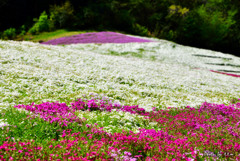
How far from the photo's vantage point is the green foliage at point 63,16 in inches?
2172

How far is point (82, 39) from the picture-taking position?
48000 mm

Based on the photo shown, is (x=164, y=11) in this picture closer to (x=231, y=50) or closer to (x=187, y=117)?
(x=231, y=50)

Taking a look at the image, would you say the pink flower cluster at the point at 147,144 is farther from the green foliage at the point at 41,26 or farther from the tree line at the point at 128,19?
the tree line at the point at 128,19

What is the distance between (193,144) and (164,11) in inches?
3484

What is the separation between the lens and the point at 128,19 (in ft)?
231

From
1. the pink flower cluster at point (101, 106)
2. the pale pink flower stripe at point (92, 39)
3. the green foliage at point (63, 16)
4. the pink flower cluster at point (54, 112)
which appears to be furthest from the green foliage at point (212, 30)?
the pink flower cluster at point (54, 112)

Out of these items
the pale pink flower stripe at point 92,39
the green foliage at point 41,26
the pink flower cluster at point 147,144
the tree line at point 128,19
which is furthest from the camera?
the tree line at point 128,19

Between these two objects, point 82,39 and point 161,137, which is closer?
point 161,137

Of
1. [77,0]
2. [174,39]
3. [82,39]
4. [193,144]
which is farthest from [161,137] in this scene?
[174,39]

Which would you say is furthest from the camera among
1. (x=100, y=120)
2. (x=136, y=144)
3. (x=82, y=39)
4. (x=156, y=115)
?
(x=82, y=39)

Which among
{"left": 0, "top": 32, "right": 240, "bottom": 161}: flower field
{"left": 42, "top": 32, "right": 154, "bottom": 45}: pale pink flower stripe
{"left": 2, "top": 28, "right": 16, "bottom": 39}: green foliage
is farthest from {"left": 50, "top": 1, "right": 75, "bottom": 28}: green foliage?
{"left": 0, "top": 32, "right": 240, "bottom": 161}: flower field

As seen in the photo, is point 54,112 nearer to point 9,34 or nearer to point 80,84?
point 80,84

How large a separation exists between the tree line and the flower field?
35.0 metres

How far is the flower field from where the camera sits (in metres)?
6.91
